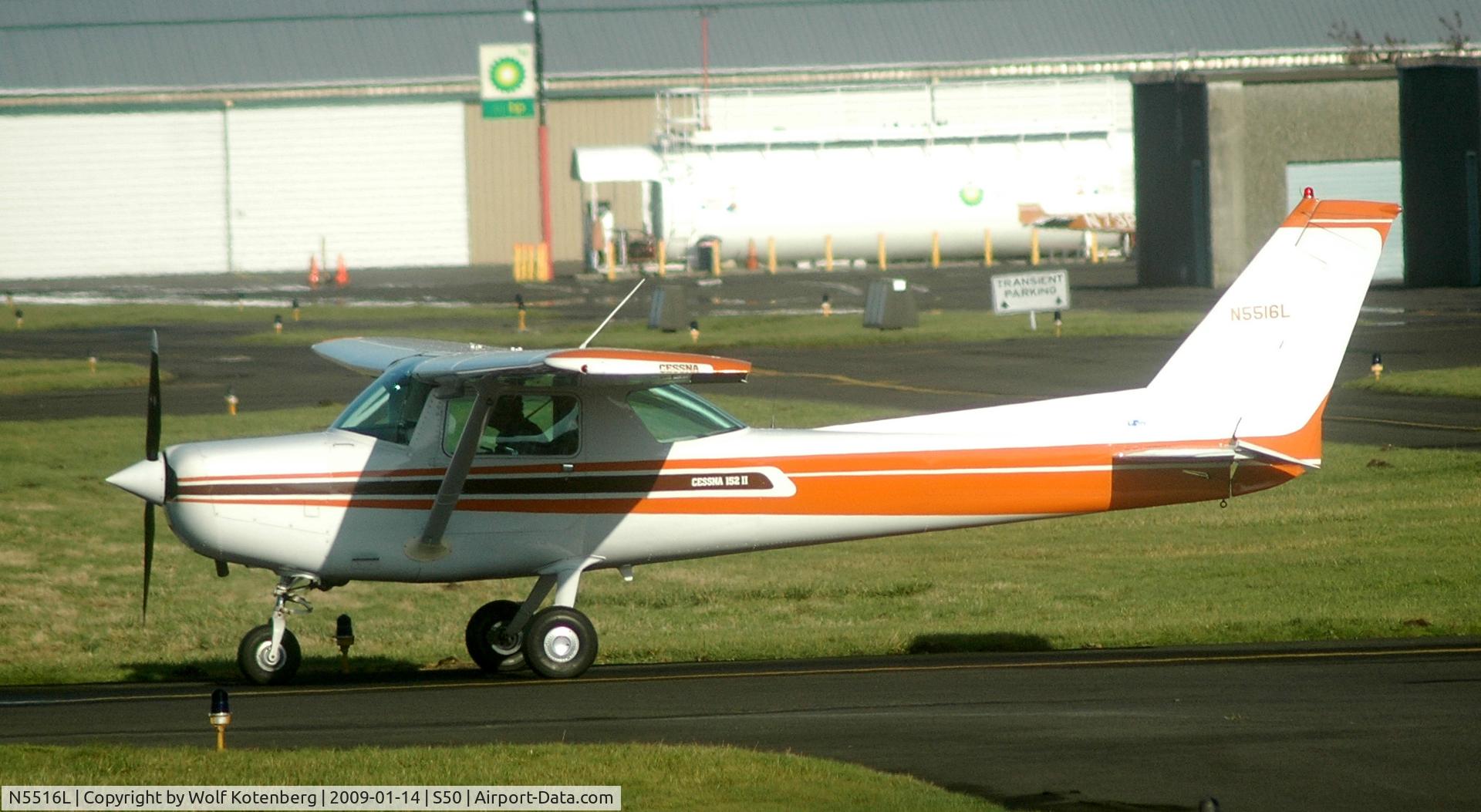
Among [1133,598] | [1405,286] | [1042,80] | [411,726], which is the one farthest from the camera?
[1042,80]

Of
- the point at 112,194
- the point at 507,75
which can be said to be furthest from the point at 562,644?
the point at 112,194

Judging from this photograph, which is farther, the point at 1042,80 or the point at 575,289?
the point at 1042,80

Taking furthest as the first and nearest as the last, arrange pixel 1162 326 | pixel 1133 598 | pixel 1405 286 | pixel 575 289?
1. pixel 575 289
2. pixel 1405 286
3. pixel 1162 326
4. pixel 1133 598

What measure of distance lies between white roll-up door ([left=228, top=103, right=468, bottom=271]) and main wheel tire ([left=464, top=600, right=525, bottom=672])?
6633 centimetres

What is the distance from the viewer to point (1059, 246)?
70.2 m

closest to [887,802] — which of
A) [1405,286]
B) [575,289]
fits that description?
[1405,286]

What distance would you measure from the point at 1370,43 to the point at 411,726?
71205 mm

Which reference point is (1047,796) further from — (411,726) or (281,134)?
(281,134)

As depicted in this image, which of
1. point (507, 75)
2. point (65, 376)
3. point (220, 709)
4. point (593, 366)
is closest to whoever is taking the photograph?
point (220, 709)

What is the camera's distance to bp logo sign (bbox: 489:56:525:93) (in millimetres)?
69000

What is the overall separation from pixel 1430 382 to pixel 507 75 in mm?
46111

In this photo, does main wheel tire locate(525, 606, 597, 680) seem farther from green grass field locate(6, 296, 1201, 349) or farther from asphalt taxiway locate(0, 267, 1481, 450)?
green grass field locate(6, 296, 1201, 349)

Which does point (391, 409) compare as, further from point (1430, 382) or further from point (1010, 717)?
point (1430, 382)

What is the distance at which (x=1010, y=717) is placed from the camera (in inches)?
434
